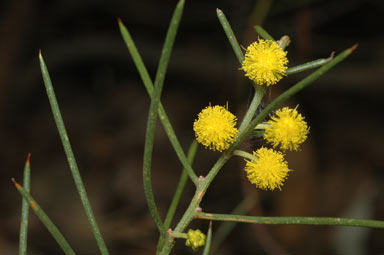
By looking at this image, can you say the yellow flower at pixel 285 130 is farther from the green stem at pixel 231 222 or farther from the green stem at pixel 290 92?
the green stem at pixel 231 222

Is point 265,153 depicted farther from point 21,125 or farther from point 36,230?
point 21,125

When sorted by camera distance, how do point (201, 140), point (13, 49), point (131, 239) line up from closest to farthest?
point (201, 140) → point (131, 239) → point (13, 49)

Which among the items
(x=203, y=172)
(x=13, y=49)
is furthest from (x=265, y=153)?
(x=13, y=49)

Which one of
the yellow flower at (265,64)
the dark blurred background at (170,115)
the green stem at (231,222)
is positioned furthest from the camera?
the dark blurred background at (170,115)

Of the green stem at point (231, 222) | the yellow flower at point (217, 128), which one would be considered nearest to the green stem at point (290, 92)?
the yellow flower at point (217, 128)

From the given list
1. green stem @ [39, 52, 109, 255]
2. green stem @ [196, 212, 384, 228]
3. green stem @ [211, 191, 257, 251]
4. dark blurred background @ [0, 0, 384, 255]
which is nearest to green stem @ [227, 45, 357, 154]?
green stem @ [196, 212, 384, 228]

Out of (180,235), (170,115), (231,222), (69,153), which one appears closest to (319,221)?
(180,235)
